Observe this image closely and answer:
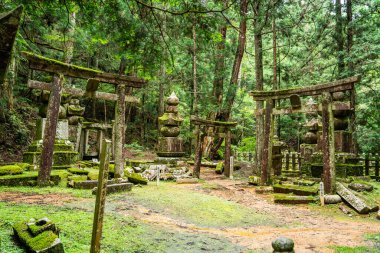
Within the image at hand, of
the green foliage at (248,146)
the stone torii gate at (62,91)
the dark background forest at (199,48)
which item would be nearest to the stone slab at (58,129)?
the dark background forest at (199,48)

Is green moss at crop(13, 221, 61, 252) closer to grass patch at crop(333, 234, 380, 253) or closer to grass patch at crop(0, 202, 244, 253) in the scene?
grass patch at crop(0, 202, 244, 253)

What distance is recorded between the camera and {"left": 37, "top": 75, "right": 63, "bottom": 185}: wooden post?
8.07 metres

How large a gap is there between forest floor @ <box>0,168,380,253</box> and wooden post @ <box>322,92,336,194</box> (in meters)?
0.92

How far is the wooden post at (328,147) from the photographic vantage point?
8.66 metres

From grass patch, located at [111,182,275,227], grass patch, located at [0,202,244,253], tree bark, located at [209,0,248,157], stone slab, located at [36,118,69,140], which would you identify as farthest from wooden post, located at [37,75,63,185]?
tree bark, located at [209,0,248,157]

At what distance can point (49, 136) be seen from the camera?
812cm

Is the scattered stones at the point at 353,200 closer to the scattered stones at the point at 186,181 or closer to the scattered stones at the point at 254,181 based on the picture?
the scattered stones at the point at 254,181

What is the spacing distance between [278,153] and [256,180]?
297cm

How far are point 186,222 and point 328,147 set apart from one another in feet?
17.6

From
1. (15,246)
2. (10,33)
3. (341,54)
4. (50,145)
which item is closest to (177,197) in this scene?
(50,145)

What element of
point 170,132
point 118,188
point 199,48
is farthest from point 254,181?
point 199,48

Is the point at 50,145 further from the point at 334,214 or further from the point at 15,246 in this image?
the point at 334,214

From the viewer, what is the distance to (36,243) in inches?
125

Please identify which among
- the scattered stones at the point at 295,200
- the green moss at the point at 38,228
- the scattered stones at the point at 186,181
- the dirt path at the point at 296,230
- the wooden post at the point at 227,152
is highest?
the wooden post at the point at 227,152
